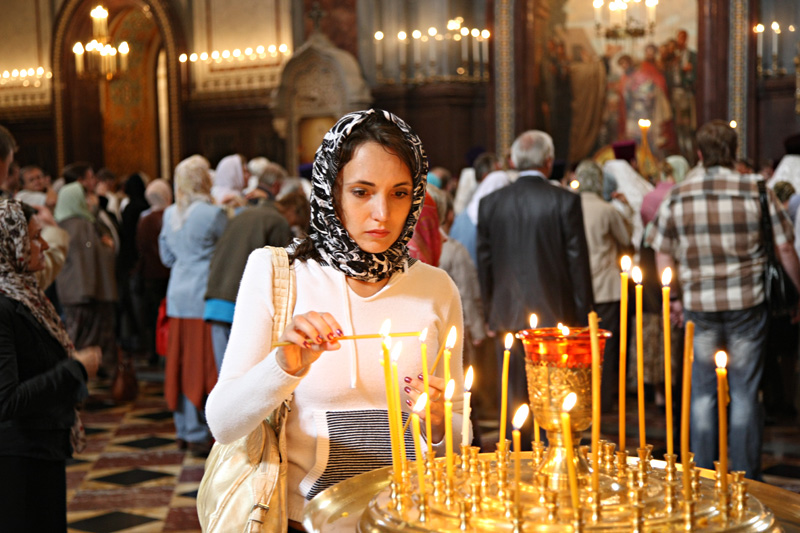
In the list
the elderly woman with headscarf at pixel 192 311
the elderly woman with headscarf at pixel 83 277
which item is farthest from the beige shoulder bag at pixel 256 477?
the elderly woman with headscarf at pixel 83 277

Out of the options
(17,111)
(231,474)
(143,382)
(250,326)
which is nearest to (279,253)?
(250,326)

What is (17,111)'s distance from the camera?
18234mm

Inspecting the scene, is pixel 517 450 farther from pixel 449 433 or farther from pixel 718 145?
pixel 718 145

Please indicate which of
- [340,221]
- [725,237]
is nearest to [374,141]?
[340,221]

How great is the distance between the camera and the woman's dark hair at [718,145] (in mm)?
4508

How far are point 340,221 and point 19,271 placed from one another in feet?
4.94

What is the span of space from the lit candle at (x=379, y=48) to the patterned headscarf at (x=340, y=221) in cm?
1262

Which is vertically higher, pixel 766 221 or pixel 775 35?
pixel 775 35

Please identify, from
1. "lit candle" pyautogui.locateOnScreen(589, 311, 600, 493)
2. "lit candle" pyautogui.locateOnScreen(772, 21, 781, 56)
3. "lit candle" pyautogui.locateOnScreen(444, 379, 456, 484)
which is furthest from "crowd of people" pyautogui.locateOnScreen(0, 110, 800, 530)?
"lit candle" pyautogui.locateOnScreen(772, 21, 781, 56)

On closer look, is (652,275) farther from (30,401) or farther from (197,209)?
(30,401)

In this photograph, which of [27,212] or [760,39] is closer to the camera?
[27,212]

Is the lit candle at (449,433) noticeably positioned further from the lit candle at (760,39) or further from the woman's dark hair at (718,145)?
the lit candle at (760,39)

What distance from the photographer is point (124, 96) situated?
1912 centimetres

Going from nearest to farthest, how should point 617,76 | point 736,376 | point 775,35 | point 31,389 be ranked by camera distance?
point 31,389 → point 736,376 → point 775,35 → point 617,76
